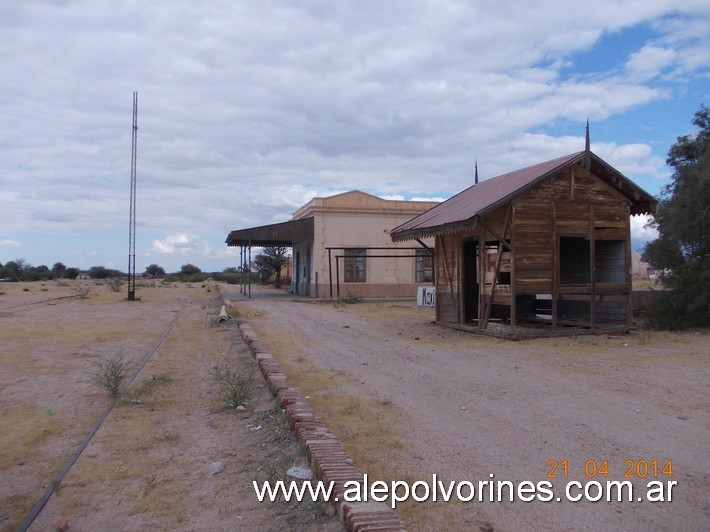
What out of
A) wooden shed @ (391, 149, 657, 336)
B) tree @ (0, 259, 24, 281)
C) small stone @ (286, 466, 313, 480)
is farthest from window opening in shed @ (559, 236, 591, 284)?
tree @ (0, 259, 24, 281)

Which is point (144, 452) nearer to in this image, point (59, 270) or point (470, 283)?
point (470, 283)

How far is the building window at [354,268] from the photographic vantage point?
1344 inches

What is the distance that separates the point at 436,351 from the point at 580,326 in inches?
201

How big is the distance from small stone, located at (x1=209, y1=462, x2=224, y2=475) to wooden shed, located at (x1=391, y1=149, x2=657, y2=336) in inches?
369

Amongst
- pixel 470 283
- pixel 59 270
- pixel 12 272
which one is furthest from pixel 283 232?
pixel 59 270

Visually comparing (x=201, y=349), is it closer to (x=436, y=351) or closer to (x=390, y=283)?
(x=436, y=351)

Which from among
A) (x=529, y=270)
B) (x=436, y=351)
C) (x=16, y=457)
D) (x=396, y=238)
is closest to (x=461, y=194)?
(x=396, y=238)

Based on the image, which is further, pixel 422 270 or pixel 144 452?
pixel 422 270

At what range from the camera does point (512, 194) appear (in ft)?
44.0

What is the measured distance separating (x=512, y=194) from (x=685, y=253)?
607cm

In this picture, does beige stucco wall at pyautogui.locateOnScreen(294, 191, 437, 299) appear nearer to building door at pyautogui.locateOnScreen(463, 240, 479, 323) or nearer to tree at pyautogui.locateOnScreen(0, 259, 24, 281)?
building door at pyautogui.locateOnScreen(463, 240, 479, 323)

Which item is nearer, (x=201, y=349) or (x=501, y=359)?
(x=501, y=359)

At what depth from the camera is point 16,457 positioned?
5.64 m

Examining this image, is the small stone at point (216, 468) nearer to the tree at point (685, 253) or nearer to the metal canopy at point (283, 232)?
the tree at point (685, 253)
